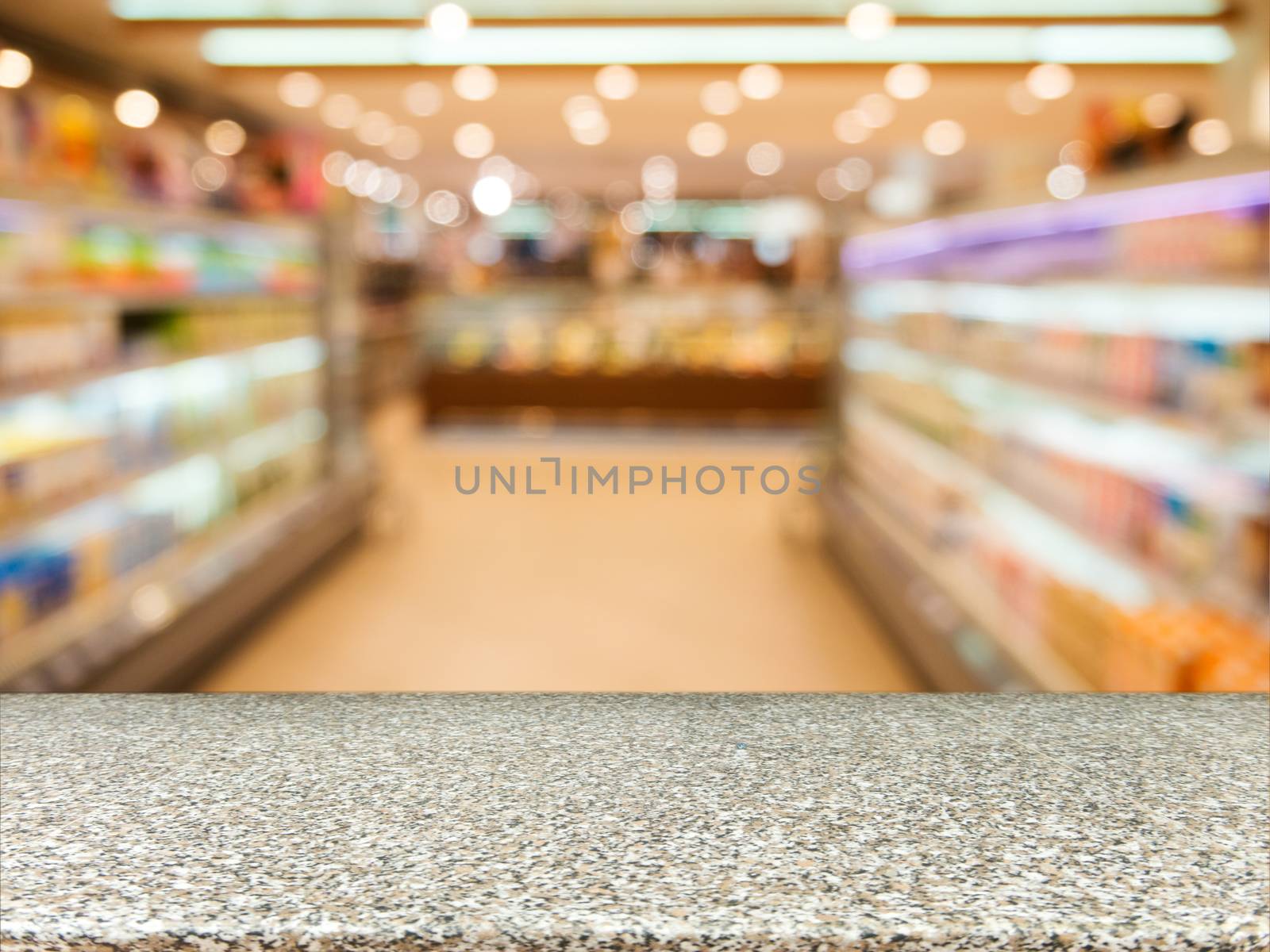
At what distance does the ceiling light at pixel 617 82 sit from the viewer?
6328mm

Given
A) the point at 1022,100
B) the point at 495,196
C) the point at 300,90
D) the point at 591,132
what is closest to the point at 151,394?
the point at 300,90

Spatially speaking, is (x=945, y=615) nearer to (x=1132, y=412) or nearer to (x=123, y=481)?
(x=1132, y=412)

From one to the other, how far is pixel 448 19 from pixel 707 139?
5.70 m

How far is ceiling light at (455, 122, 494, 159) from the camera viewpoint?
996cm

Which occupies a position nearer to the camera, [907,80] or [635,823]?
[635,823]

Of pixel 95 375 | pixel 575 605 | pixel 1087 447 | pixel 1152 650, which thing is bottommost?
pixel 575 605

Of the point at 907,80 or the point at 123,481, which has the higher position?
the point at 907,80

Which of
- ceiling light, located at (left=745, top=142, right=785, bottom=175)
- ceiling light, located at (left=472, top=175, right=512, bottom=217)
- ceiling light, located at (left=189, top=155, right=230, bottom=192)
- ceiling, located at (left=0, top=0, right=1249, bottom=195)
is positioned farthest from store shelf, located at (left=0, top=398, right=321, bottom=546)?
ceiling light, located at (left=472, top=175, right=512, bottom=217)

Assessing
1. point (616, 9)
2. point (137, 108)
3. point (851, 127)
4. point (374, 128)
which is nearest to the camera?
point (616, 9)

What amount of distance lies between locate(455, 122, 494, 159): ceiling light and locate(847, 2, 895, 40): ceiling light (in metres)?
4.99

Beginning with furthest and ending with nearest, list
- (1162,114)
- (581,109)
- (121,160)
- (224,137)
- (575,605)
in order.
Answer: (581,109)
(224,137)
(575,605)
(121,160)
(1162,114)

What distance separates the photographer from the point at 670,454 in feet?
32.5

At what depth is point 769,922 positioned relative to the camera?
860 millimetres

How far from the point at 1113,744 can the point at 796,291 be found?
33.8 ft
